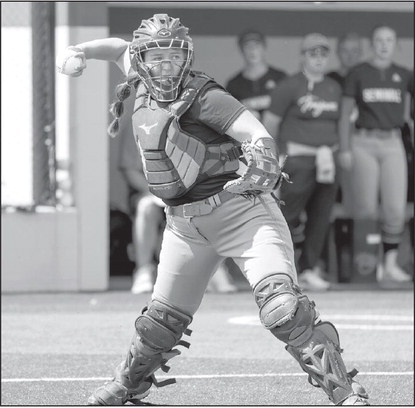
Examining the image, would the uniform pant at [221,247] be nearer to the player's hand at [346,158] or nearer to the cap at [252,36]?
the player's hand at [346,158]

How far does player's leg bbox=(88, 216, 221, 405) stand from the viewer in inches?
234

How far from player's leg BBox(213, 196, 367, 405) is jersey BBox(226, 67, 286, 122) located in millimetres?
6436

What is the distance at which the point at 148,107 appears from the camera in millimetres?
5906

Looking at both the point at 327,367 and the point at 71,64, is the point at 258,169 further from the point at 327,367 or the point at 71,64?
the point at 71,64

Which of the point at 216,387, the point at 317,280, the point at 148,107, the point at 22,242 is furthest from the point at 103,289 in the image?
the point at 148,107

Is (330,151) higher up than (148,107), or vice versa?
(148,107)

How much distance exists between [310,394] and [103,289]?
550 centimetres

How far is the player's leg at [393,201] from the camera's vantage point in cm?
1229

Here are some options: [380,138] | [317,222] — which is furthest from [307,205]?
[380,138]

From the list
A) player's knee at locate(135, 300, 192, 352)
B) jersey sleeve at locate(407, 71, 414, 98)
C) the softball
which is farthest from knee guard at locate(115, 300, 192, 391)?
jersey sleeve at locate(407, 71, 414, 98)

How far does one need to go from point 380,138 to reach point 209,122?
6789mm

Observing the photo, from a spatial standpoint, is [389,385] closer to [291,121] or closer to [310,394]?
[310,394]

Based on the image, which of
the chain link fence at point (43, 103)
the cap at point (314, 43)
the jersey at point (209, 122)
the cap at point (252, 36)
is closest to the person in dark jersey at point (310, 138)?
the cap at point (314, 43)

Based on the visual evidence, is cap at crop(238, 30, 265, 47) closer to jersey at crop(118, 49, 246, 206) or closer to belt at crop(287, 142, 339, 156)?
belt at crop(287, 142, 339, 156)
